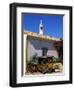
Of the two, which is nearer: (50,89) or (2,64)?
(2,64)

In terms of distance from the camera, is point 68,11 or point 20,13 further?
point 68,11

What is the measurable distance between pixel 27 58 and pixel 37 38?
0.42 ft

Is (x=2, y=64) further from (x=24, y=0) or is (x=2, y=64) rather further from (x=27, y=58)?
(x=24, y=0)

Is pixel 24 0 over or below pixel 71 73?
over

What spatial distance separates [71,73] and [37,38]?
0.31 m

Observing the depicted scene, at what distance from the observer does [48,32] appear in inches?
65.7

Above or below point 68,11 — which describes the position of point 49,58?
below

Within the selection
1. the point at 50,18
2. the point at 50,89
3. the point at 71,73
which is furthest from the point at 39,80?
the point at 50,18

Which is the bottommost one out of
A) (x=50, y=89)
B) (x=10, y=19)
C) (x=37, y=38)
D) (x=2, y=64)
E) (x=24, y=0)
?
(x=50, y=89)

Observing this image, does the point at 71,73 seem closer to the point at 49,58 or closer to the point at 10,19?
the point at 49,58

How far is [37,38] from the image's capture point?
1.65 meters

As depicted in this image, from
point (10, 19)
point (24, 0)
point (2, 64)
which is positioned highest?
point (24, 0)

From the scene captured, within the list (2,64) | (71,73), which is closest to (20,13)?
(2,64)

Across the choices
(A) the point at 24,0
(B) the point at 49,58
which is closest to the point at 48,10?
(A) the point at 24,0
